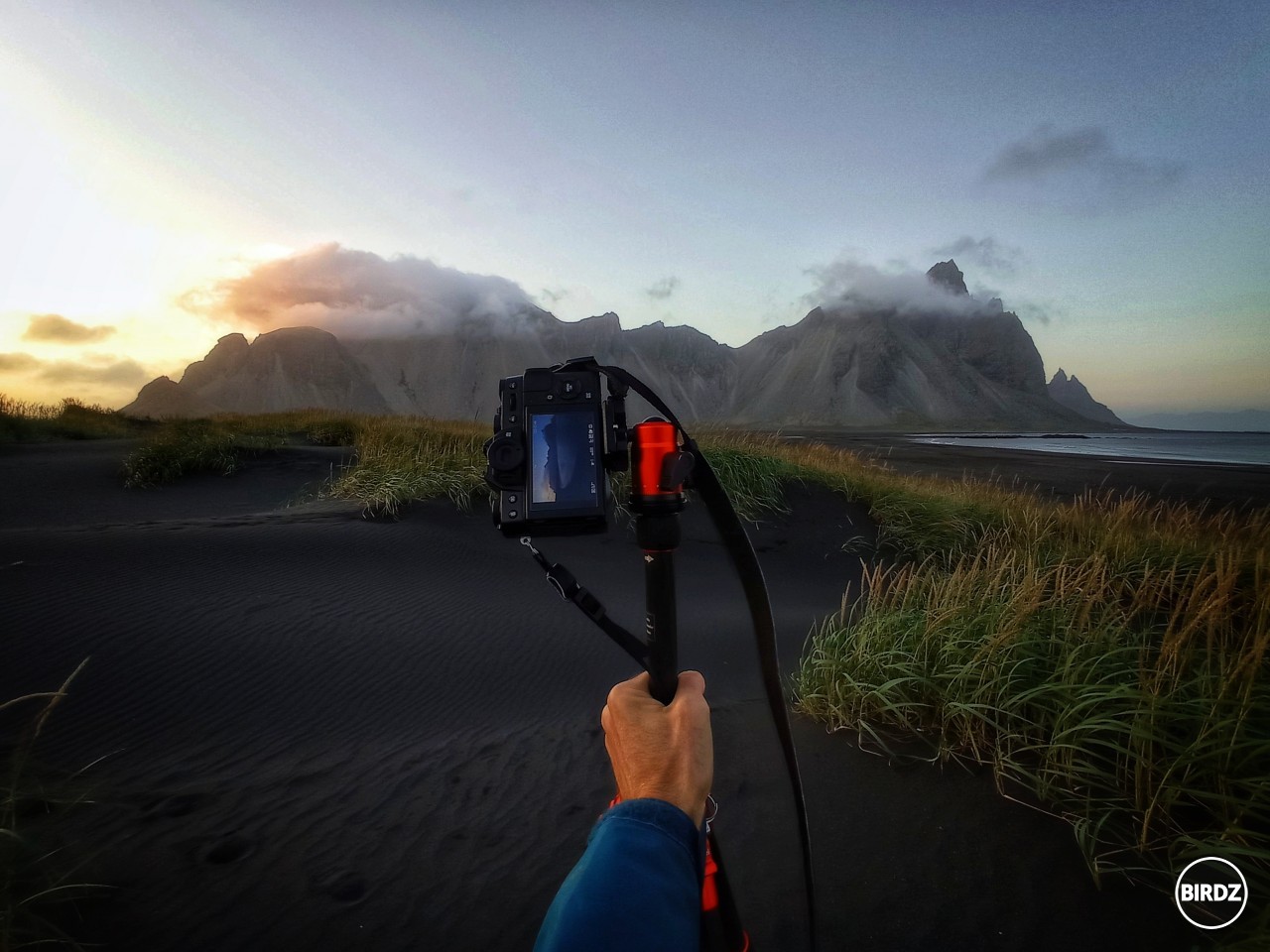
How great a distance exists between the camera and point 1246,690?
2.03 metres

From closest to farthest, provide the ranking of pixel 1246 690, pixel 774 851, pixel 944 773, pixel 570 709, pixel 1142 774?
pixel 1246 690
pixel 1142 774
pixel 774 851
pixel 944 773
pixel 570 709

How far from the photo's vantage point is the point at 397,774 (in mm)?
2961

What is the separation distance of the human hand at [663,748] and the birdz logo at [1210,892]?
1.81 meters

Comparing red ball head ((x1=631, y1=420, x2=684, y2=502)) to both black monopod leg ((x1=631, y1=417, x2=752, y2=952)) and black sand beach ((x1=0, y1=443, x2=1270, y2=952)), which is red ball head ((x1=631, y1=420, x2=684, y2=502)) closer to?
black monopod leg ((x1=631, y1=417, x2=752, y2=952))

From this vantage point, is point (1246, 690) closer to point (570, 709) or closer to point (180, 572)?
point (570, 709)

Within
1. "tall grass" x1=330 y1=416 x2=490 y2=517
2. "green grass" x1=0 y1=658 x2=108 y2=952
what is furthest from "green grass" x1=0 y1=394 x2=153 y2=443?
"green grass" x1=0 y1=658 x2=108 y2=952

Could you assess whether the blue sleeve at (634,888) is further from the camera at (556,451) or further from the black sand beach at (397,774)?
the black sand beach at (397,774)

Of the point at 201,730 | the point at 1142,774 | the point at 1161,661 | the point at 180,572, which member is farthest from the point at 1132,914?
the point at 180,572

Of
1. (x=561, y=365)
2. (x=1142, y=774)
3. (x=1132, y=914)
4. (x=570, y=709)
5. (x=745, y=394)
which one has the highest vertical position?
(x=745, y=394)

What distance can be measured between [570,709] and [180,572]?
3.98 meters

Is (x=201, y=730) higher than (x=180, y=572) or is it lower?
lower

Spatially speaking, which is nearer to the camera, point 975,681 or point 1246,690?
point 1246,690

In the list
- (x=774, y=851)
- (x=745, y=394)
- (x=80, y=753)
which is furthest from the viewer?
(x=745, y=394)

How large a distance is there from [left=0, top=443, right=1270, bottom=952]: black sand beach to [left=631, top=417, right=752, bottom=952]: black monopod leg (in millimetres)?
1227
